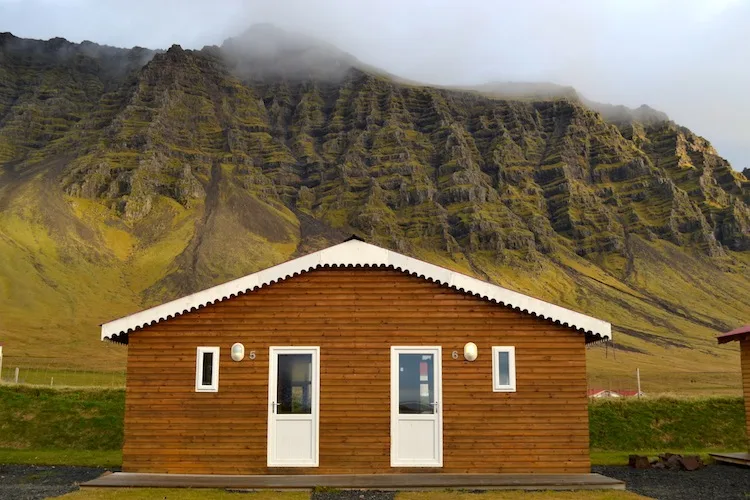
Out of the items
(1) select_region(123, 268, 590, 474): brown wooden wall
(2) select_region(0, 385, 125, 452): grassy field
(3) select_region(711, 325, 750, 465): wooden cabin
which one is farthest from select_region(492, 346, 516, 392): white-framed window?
(2) select_region(0, 385, 125, 452): grassy field

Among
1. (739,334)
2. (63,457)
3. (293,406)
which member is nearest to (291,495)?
(293,406)

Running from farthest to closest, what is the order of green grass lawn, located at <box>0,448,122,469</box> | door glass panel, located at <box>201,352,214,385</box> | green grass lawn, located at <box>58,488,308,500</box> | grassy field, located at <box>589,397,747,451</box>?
1. grassy field, located at <box>589,397,747,451</box>
2. green grass lawn, located at <box>0,448,122,469</box>
3. door glass panel, located at <box>201,352,214,385</box>
4. green grass lawn, located at <box>58,488,308,500</box>

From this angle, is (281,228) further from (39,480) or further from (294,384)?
(294,384)

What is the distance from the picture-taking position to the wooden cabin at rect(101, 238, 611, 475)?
50.7ft

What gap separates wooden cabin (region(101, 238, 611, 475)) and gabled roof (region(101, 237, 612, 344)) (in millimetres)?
31

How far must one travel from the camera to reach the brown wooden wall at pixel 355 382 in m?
15.5

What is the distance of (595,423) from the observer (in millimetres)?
26219

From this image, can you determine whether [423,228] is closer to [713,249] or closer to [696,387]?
[713,249]

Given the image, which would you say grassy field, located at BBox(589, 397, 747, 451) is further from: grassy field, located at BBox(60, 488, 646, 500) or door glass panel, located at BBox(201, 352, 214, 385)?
door glass panel, located at BBox(201, 352, 214, 385)

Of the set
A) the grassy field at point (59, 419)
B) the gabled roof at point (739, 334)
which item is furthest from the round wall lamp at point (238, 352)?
the gabled roof at point (739, 334)

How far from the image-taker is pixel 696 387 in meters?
80.6

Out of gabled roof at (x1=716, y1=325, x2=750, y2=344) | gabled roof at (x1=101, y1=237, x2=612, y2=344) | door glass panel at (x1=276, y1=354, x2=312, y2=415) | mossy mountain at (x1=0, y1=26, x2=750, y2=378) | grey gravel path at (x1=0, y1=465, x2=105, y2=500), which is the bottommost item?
grey gravel path at (x1=0, y1=465, x2=105, y2=500)

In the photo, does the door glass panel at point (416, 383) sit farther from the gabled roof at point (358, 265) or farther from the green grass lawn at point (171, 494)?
the green grass lawn at point (171, 494)

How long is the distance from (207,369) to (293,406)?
2.00 meters
